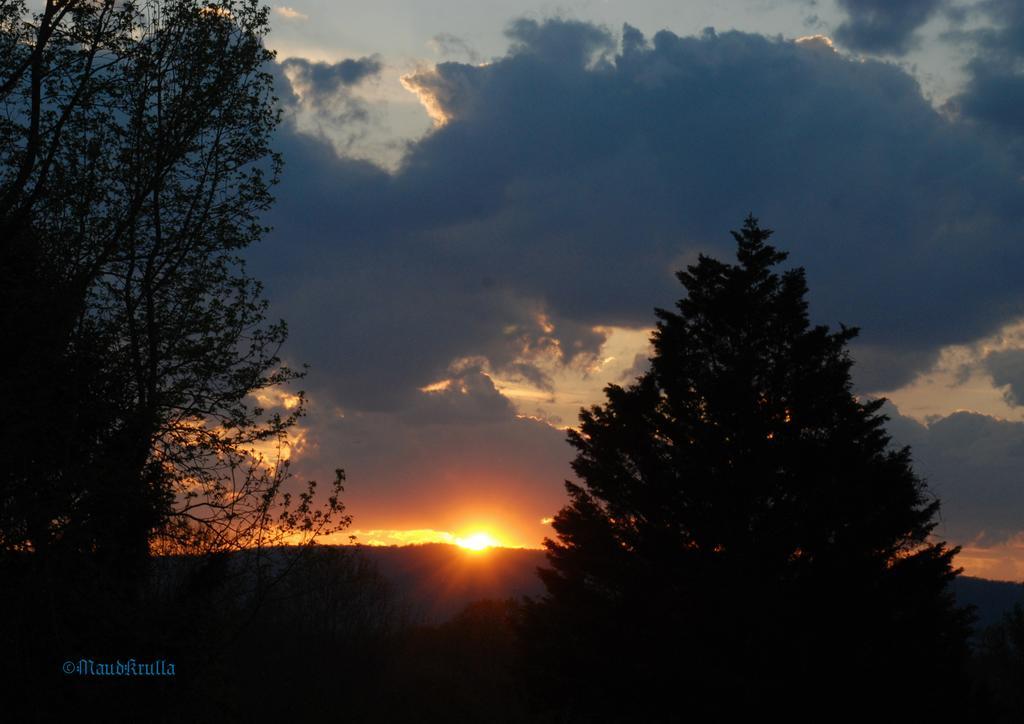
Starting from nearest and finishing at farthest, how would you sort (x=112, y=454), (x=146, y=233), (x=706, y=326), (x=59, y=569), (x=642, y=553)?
1. (x=59, y=569)
2. (x=112, y=454)
3. (x=146, y=233)
4. (x=642, y=553)
5. (x=706, y=326)

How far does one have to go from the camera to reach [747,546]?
35562 mm

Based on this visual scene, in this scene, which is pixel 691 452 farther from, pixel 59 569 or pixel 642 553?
pixel 59 569

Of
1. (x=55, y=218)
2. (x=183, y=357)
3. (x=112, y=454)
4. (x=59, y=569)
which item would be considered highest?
(x=55, y=218)

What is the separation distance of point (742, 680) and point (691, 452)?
978 cm

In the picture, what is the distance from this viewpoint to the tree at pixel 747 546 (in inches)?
1318

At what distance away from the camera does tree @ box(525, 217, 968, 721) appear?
33469 millimetres

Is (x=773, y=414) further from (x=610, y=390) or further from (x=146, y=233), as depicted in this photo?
(x=146, y=233)

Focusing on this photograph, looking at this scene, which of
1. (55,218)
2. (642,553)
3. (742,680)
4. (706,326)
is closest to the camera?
(55,218)

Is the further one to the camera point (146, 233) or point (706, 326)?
point (706, 326)

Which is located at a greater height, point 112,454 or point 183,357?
point 183,357

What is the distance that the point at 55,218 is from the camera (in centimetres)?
1689

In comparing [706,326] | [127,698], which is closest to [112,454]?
[127,698]

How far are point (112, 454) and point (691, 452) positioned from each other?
91.6ft

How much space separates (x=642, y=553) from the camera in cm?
4084
